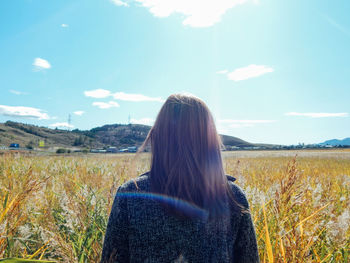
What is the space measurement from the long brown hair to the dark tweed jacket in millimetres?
82

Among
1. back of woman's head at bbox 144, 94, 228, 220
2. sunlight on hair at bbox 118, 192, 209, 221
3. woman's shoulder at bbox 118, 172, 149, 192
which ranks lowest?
sunlight on hair at bbox 118, 192, 209, 221

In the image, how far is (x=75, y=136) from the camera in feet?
346

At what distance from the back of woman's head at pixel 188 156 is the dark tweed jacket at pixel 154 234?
3.4 inches

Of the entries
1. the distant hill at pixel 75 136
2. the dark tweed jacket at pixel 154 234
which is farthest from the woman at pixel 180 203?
the distant hill at pixel 75 136

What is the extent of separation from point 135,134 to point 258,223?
401 feet

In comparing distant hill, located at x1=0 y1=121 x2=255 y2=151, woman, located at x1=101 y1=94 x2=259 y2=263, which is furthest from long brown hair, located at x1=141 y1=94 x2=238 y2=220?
distant hill, located at x1=0 y1=121 x2=255 y2=151

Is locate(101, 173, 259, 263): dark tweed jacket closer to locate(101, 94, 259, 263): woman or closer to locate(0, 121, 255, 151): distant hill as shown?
locate(101, 94, 259, 263): woman

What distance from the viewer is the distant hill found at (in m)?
82.8

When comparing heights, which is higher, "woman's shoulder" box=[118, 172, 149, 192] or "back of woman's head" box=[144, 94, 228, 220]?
"back of woman's head" box=[144, 94, 228, 220]

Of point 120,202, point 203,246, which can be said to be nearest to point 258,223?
point 203,246

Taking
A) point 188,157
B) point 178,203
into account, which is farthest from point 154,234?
point 188,157

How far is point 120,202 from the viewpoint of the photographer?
1422mm

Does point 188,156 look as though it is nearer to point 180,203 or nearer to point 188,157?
point 188,157

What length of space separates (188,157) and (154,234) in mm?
480
